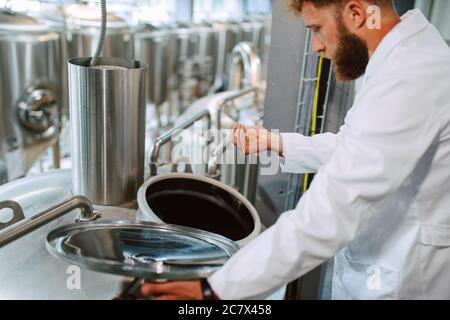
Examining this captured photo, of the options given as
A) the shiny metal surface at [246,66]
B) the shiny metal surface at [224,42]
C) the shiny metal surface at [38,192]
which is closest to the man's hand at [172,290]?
the shiny metal surface at [38,192]

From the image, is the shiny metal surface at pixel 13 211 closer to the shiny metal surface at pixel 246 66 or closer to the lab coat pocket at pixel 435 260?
the lab coat pocket at pixel 435 260

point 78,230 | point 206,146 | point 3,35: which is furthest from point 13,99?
point 78,230

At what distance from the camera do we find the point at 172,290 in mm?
758

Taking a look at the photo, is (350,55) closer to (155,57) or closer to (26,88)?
(26,88)

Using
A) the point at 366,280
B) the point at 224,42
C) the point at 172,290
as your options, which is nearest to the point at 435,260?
the point at 366,280

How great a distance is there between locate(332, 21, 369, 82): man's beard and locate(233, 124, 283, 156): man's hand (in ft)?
0.94

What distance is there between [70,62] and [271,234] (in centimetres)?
66

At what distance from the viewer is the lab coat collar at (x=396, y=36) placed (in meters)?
0.85

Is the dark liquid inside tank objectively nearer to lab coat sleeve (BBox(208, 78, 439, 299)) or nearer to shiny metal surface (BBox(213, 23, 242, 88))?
lab coat sleeve (BBox(208, 78, 439, 299))

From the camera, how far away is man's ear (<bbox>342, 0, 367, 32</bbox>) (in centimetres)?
85

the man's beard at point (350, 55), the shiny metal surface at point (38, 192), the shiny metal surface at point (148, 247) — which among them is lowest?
the shiny metal surface at point (38, 192)

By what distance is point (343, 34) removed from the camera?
90 cm

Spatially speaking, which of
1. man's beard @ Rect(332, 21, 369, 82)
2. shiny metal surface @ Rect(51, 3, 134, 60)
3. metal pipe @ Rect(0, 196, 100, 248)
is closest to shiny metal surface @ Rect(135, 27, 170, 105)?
shiny metal surface @ Rect(51, 3, 134, 60)

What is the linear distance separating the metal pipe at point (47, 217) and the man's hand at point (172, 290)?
26 centimetres
